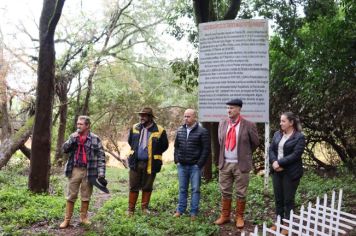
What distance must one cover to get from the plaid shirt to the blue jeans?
1.41m

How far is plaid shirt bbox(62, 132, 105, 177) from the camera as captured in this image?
7309mm

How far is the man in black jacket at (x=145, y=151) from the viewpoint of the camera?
7.87 m

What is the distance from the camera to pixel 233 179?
24.2 feet

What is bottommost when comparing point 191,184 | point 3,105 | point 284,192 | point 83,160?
point 191,184

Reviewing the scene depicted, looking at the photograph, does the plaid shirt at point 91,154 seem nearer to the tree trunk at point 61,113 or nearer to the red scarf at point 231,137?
the red scarf at point 231,137

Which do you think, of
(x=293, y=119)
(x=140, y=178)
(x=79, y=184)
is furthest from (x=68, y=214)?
(x=293, y=119)

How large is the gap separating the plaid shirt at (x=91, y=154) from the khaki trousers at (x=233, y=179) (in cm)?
199

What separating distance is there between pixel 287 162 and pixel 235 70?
323cm

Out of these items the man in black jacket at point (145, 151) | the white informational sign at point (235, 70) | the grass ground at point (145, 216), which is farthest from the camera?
the white informational sign at point (235, 70)

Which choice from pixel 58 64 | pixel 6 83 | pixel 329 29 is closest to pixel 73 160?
pixel 329 29

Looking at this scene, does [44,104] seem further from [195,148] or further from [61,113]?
[61,113]

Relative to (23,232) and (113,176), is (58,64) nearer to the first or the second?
(113,176)

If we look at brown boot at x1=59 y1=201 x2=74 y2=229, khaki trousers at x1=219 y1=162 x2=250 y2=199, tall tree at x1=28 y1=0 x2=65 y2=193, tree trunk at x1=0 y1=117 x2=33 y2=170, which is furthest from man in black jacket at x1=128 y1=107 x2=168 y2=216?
tree trunk at x1=0 y1=117 x2=33 y2=170

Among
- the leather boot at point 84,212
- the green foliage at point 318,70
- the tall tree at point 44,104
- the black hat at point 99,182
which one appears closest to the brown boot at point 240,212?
the black hat at point 99,182
